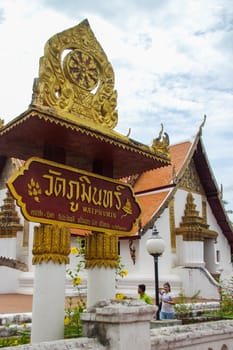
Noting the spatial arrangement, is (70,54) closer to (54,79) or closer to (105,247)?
(54,79)

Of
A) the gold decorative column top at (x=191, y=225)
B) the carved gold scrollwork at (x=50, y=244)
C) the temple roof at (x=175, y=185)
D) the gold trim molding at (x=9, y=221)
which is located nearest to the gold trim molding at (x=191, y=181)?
the temple roof at (x=175, y=185)

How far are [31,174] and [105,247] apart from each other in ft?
5.35

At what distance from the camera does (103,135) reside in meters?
5.68

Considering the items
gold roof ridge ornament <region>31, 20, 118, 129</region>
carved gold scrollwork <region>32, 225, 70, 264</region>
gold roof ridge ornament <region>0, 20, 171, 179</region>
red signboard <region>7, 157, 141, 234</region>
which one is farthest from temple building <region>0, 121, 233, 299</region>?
carved gold scrollwork <region>32, 225, 70, 264</region>

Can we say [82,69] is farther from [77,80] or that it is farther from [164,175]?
[164,175]

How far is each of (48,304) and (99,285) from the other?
3.56 ft

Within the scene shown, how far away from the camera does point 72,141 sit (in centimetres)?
571

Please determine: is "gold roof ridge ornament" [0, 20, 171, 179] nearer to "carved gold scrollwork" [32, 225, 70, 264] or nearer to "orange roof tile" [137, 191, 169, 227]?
"carved gold scrollwork" [32, 225, 70, 264]

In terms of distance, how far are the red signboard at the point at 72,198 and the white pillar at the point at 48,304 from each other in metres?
0.65

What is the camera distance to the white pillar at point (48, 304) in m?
4.95

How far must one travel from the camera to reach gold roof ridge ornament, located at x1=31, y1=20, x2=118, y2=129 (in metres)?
5.64

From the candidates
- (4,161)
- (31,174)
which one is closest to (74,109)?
(31,174)

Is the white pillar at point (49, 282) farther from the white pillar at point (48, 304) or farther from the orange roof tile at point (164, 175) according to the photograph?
the orange roof tile at point (164, 175)

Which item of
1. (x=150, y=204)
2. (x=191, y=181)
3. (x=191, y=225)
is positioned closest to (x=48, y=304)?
(x=150, y=204)
